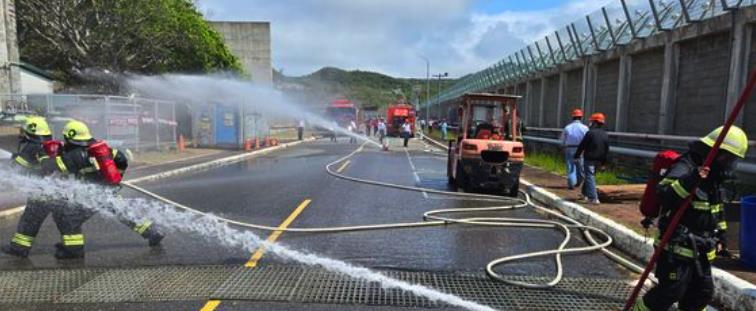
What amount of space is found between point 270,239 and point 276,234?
32 centimetres

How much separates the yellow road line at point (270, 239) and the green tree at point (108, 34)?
70.6ft

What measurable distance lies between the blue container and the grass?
7275 millimetres

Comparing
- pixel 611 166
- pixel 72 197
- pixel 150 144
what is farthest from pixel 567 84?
pixel 72 197

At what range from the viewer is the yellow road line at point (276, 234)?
6535 mm

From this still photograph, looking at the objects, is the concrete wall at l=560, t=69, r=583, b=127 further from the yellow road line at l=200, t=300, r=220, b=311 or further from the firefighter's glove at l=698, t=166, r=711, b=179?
the yellow road line at l=200, t=300, r=220, b=311

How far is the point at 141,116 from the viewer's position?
23125 millimetres

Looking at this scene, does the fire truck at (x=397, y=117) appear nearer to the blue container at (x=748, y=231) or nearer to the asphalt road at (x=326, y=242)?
the asphalt road at (x=326, y=242)

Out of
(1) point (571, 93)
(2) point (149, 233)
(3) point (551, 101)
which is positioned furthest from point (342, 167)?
(2) point (149, 233)

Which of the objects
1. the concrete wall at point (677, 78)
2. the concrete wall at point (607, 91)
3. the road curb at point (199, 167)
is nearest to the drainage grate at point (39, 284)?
the road curb at point (199, 167)

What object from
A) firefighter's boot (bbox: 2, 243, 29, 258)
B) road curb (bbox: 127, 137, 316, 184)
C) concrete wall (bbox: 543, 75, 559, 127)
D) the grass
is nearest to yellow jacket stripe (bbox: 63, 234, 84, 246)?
firefighter's boot (bbox: 2, 243, 29, 258)

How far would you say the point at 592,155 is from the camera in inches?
416

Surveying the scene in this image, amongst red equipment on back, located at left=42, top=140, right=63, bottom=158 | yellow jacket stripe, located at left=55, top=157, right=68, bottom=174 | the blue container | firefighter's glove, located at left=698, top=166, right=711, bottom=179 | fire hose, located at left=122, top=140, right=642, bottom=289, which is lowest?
fire hose, located at left=122, top=140, right=642, bottom=289

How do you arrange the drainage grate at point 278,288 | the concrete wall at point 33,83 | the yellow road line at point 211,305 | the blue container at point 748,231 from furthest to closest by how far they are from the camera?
1. the concrete wall at point 33,83
2. the blue container at point 748,231
3. the drainage grate at point 278,288
4. the yellow road line at point 211,305

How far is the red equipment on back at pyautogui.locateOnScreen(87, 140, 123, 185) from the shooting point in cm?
673
